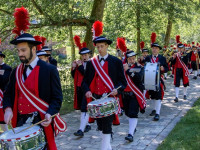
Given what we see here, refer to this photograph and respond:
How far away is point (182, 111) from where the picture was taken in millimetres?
9039

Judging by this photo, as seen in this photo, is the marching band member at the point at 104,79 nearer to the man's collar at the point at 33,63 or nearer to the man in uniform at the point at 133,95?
the man in uniform at the point at 133,95

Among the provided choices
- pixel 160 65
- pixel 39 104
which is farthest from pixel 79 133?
pixel 39 104

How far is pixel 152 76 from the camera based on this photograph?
762cm

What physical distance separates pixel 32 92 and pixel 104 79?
1731mm

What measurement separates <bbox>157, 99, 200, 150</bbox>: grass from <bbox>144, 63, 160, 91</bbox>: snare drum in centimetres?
112

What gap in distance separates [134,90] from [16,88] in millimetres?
3383

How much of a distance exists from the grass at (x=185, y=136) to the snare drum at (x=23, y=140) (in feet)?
9.87

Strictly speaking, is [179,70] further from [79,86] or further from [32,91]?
[32,91]

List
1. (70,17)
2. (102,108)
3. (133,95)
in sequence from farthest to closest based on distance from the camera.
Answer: (70,17), (133,95), (102,108)

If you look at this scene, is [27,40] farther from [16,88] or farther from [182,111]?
[182,111]

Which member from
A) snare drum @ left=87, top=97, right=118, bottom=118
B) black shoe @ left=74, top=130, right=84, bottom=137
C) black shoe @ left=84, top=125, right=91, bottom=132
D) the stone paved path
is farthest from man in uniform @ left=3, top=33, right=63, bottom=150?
black shoe @ left=84, top=125, right=91, bottom=132

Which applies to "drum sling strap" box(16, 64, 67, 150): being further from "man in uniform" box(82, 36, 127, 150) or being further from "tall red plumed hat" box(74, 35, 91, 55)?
"tall red plumed hat" box(74, 35, 91, 55)

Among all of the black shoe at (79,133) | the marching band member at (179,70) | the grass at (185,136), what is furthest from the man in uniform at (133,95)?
the marching band member at (179,70)

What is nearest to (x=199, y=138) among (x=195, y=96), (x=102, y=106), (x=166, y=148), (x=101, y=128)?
(x=166, y=148)
